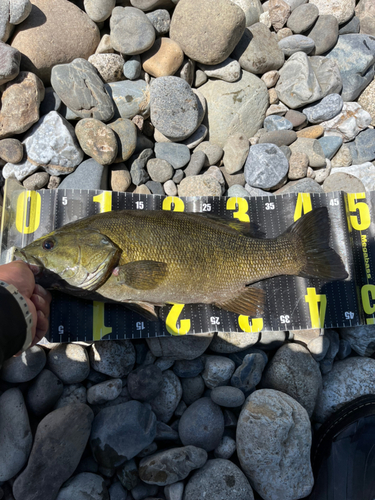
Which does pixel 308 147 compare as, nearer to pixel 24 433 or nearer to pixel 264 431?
pixel 264 431

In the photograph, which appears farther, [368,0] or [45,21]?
[368,0]

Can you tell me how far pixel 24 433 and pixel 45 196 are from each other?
9.06ft

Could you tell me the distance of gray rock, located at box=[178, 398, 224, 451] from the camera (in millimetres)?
3568

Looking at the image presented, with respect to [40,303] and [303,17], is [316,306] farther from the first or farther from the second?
[303,17]

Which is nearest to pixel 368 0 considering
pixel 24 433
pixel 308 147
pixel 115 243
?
pixel 308 147

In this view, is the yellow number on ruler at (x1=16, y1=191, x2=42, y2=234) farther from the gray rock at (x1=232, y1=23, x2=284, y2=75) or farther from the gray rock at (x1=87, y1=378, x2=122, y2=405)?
the gray rock at (x1=232, y1=23, x2=284, y2=75)

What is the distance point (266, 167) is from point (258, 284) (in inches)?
66.2

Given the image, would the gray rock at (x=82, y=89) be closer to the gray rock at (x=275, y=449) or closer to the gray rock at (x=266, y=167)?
the gray rock at (x=266, y=167)

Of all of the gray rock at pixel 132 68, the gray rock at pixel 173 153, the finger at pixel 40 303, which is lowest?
the finger at pixel 40 303

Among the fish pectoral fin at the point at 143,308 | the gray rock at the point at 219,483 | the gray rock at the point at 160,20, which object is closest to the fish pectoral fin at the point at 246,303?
the fish pectoral fin at the point at 143,308

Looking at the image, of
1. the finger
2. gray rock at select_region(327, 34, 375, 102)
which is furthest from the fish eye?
gray rock at select_region(327, 34, 375, 102)

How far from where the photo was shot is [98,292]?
3.51 metres

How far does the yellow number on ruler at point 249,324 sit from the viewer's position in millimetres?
4047

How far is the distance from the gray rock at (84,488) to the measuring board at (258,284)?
1.40 meters
